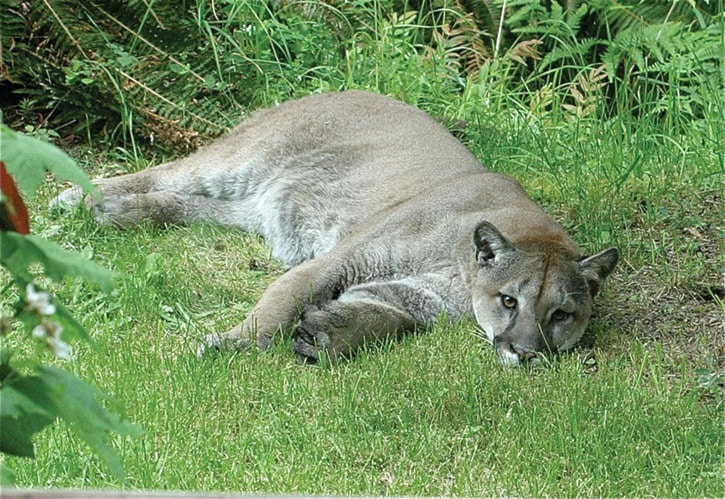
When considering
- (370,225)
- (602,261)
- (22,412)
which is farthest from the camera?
(370,225)

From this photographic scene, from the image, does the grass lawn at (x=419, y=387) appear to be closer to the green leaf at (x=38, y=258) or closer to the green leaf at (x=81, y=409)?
the green leaf at (x=81, y=409)

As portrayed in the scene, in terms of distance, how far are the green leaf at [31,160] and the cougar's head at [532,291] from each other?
311 centimetres

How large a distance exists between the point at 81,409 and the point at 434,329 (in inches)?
128

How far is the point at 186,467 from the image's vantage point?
3.69 m

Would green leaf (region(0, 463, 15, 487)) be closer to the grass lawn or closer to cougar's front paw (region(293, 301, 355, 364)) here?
the grass lawn

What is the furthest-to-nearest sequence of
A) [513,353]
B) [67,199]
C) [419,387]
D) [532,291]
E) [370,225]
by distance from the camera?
[67,199]
[370,225]
[532,291]
[513,353]
[419,387]

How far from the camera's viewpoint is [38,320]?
1968 millimetres

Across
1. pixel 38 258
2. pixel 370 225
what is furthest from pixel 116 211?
pixel 38 258

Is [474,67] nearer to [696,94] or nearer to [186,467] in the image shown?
[696,94]

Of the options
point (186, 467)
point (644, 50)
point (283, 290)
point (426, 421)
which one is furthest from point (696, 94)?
point (186, 467)

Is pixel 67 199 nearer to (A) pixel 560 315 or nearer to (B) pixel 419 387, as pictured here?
(B) pixel 419 387

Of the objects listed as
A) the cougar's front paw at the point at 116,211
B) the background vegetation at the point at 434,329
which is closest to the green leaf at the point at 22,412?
the background vegetation at the point at 434,329

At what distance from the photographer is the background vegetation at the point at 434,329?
391cm

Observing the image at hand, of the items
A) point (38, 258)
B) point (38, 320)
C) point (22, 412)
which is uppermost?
point (38, 258)
